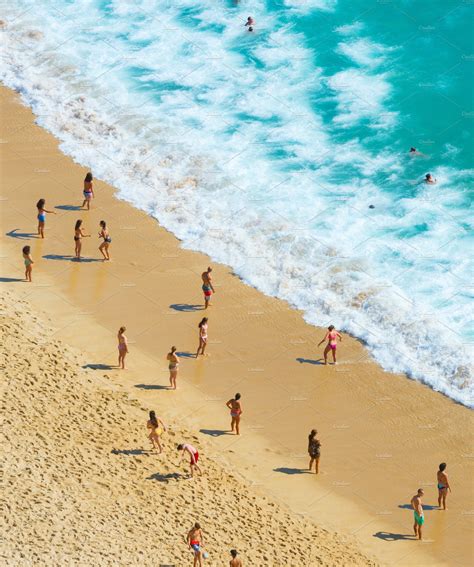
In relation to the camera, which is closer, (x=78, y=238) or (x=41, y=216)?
(x=78, y=238)

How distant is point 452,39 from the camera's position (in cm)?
4978

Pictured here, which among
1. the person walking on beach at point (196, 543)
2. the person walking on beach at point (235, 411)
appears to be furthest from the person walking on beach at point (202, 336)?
the person walking on beach at point (196, 543)

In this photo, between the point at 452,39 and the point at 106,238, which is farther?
the point at 452,39

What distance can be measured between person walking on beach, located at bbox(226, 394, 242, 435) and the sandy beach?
31cm

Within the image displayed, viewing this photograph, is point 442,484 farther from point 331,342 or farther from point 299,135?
point 299,135

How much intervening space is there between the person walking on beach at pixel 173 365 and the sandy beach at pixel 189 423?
1.08 feet

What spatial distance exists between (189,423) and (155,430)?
1.84m

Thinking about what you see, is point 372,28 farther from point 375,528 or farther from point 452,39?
point 375,528

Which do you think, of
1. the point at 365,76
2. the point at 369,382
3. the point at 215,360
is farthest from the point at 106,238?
the point at 365,76

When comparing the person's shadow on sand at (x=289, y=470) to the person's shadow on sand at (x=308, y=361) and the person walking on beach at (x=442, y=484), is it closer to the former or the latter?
the person walking on beach at (x=442, y=484)

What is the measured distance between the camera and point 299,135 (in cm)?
4534

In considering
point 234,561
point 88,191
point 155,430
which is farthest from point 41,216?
point 234,561

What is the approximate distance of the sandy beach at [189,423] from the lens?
98.9ft

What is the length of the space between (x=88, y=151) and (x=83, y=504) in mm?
15789
